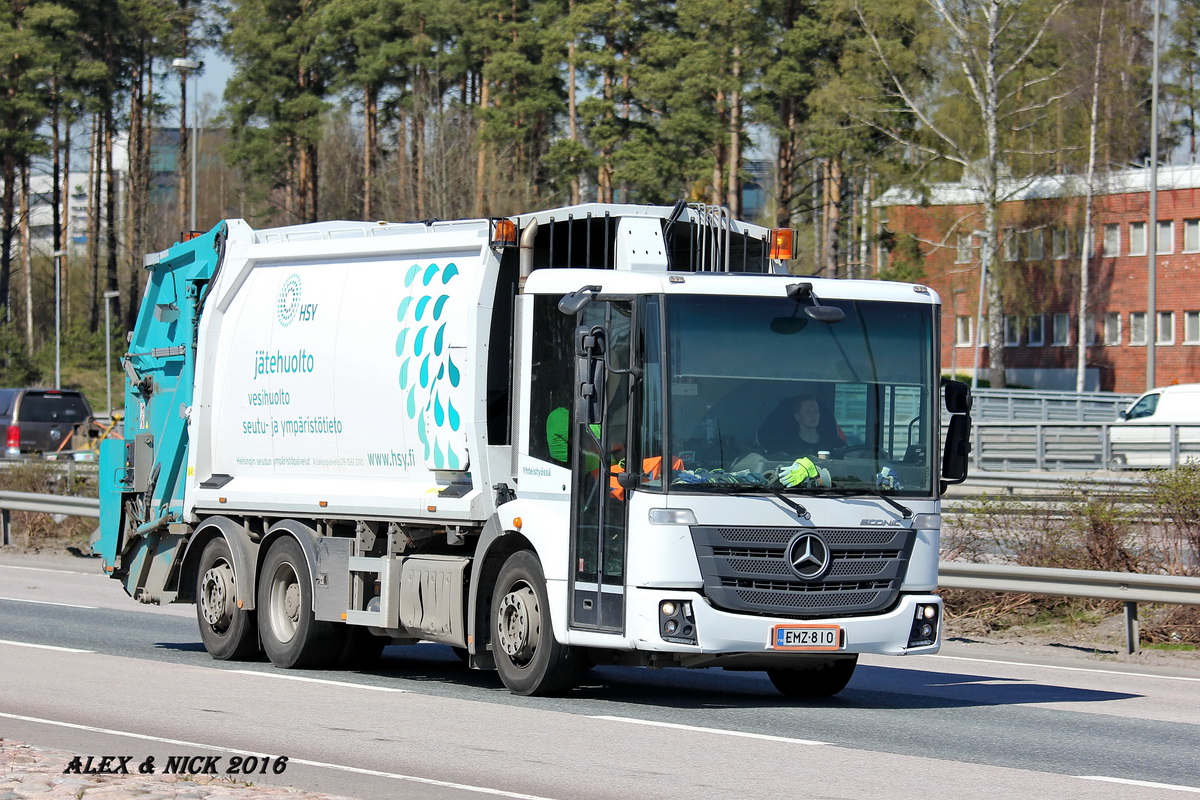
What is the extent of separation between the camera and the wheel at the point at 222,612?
13.7 m

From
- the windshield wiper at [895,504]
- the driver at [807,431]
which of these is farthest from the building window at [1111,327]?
the driver at [807,431]

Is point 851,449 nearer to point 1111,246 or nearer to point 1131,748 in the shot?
point 1131,748

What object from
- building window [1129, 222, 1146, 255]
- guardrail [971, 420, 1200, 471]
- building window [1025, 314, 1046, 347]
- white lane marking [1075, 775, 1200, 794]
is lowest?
white lane marking [1075, 775, 1200, 794]

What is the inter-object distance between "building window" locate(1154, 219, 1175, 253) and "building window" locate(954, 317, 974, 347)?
806cm

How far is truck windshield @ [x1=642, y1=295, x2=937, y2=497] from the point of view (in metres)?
10.5

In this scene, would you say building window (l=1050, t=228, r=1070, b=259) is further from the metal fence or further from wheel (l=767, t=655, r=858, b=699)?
wheel (l=767, t=655, r=858, b=699)

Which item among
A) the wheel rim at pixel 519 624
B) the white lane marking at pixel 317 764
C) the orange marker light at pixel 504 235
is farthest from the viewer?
the orange marker light at pixel 504 235

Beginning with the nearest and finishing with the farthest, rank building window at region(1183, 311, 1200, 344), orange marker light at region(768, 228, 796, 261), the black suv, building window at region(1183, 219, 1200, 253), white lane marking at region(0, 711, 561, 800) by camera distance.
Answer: white lane marking at region(0, 711, 561, 800), orange marker light at region(768, 228, 796, 261), the black suv, building window at region(1183, 311, 1200, 344), building window at region(1183, 219, 1200, 253)

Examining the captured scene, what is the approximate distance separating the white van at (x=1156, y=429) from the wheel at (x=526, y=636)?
21.7 m

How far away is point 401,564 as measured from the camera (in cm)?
1243

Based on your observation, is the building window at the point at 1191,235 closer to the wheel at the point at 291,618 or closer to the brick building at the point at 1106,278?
the brick building at the point at 1106,278

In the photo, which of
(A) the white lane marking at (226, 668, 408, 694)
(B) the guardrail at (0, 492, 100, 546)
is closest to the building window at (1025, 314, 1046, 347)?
(B) the guardrail at (0, 492, 100, 546)

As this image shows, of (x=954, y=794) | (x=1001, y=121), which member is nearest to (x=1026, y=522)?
(x=954, y=794)

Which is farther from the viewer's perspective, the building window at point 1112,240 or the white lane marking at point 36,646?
the building window at point 1112,240
